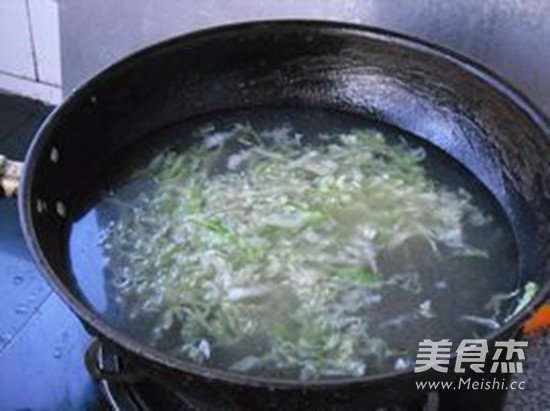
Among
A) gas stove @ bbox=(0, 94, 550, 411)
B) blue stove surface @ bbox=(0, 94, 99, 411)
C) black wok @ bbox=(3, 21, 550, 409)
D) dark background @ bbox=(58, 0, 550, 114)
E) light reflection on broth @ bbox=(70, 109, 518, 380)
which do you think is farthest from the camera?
dark background @ bbox=(58, 0, 550, 114)

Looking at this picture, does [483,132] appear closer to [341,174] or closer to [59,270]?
[341,174]

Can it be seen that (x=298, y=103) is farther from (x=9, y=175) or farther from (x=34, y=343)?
(x=34, y=343)

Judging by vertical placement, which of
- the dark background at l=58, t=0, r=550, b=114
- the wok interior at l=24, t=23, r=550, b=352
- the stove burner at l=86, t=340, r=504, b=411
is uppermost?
the dark background at l=58, t=0, r=550, b=114

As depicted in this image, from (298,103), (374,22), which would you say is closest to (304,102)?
(298,103)

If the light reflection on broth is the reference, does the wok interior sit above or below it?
above

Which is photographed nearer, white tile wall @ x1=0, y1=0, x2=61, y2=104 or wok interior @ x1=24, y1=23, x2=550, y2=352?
wok interior @ x1=24, y1=23, x2=550, y2=352

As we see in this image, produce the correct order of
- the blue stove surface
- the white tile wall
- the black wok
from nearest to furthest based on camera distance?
the black wok → the blue stove surface → the white tile wall

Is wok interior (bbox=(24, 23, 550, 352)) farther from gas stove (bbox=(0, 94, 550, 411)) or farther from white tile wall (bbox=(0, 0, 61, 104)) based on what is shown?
white tile wall (bbox=(0, 0, 61, 104))

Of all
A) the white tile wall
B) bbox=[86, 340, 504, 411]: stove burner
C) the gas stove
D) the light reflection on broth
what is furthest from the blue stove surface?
the white tile wall
